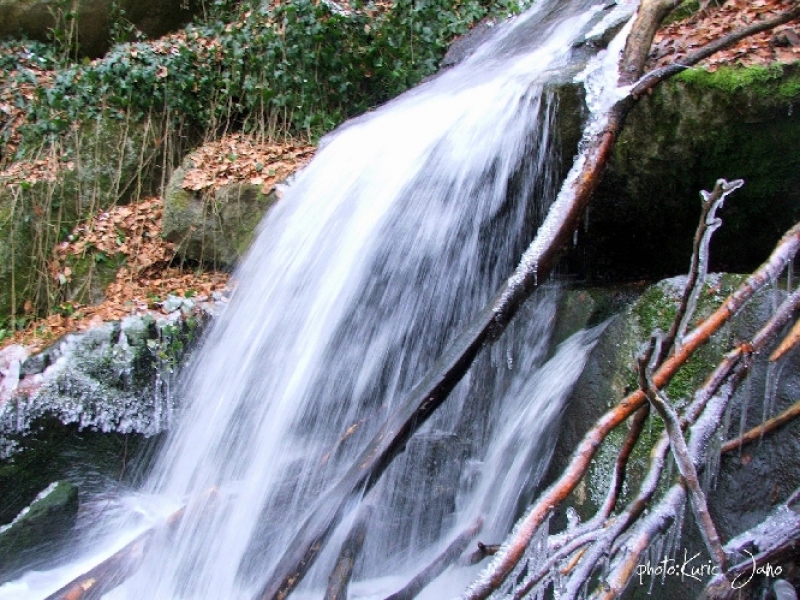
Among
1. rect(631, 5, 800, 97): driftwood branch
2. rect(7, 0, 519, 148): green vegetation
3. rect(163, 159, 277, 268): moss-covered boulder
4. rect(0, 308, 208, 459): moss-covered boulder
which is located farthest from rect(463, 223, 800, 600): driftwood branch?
rect(7, 0, 519, 148): green vegetation

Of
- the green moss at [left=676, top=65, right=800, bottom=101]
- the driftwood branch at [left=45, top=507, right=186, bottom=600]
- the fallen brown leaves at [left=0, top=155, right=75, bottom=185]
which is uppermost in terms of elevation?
the fallen brown leaves at [left=0, top=155, right=75, bottom=185]

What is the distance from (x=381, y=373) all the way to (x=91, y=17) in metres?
6.32

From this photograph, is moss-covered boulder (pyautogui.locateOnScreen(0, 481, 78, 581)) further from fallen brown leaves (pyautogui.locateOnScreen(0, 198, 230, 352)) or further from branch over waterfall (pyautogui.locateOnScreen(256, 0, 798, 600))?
branch over waterfall (pyautogui.locateOnScreen(256, 0, 798, 600))

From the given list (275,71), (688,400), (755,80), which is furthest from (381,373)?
(275,71)

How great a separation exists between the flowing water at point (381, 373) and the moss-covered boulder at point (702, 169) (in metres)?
0.46

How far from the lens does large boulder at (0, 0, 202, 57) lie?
24.9ft

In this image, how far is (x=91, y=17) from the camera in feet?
25.4

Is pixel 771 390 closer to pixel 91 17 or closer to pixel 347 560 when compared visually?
pixel 347 560

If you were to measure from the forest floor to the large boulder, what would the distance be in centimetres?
103

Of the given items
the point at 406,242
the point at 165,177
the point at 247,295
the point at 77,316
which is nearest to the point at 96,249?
the point at 77,316

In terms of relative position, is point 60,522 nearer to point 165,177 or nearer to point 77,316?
point 77,316

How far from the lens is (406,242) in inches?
161

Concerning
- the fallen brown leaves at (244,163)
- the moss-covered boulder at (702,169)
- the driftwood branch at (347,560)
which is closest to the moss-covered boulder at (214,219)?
the fallen brown leaves at (244,163)

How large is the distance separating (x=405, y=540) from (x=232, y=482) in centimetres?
103
